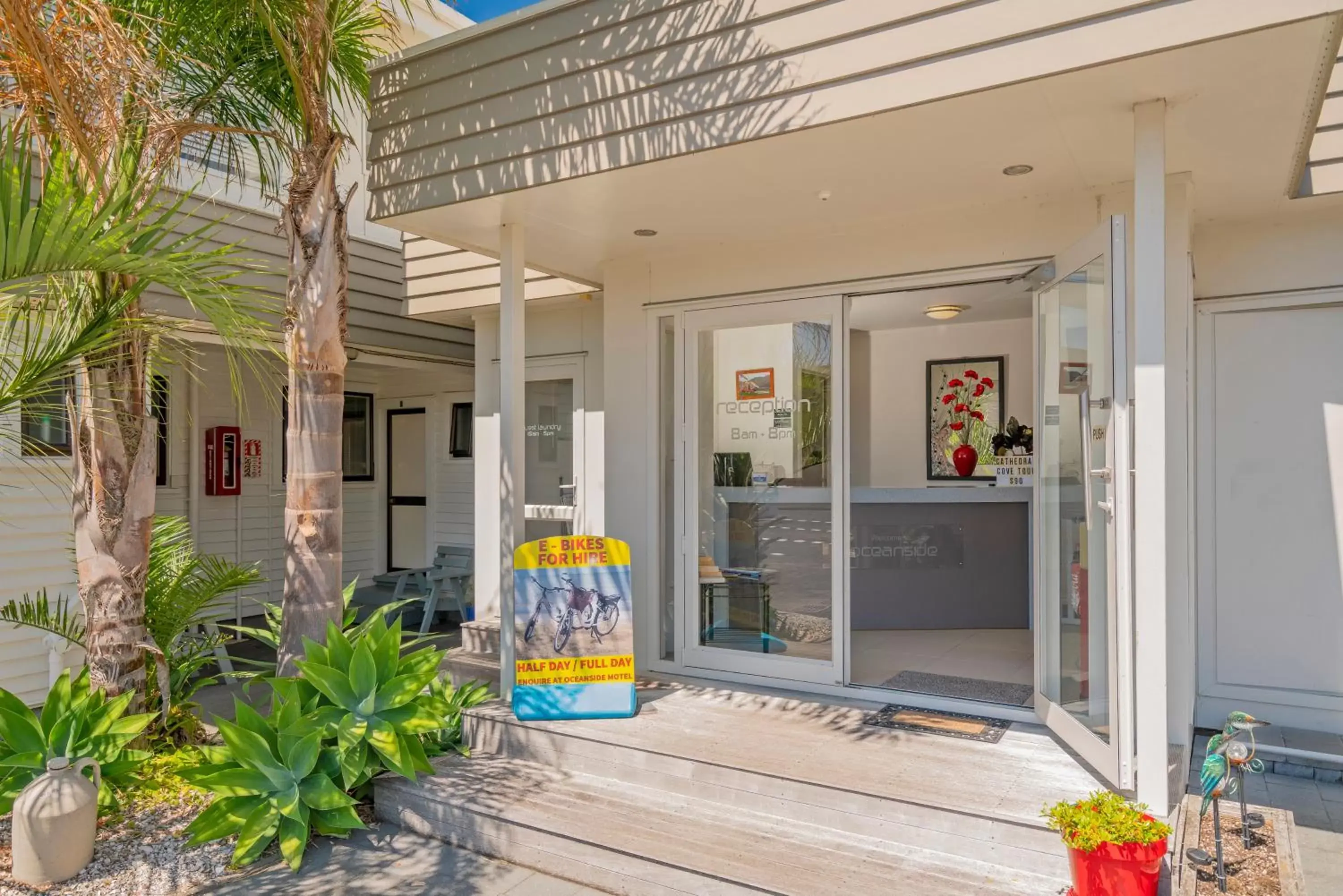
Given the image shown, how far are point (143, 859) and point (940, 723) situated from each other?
11.0ft

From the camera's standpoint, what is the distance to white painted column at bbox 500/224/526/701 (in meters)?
4.52

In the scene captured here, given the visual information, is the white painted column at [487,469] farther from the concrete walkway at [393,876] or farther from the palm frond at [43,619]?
the concrete walkway at [393,876]

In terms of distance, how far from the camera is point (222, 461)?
26.0 feet

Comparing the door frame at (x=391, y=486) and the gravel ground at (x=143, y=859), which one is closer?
the gravel ground at (x=143, y=859)

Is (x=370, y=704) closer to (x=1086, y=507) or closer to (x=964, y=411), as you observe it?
(x=1086, y=507)

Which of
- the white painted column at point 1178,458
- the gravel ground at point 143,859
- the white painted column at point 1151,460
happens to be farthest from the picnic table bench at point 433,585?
the white painted column at point 1151,460

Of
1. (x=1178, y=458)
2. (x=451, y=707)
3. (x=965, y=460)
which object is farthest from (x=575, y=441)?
(x=1178, y=458)

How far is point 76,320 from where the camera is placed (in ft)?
11.7

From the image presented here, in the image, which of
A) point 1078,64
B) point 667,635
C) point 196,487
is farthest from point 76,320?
point 196,487

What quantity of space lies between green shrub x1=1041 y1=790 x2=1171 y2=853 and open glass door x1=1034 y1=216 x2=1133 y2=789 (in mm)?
455

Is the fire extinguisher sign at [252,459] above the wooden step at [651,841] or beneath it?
above

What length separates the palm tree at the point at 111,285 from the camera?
3.04m

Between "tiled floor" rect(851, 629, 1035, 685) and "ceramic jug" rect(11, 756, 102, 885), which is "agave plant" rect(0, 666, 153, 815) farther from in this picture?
"tiled floor" rect(851, 629, 1035, 685)

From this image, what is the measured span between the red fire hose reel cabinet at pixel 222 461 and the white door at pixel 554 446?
313 cm
